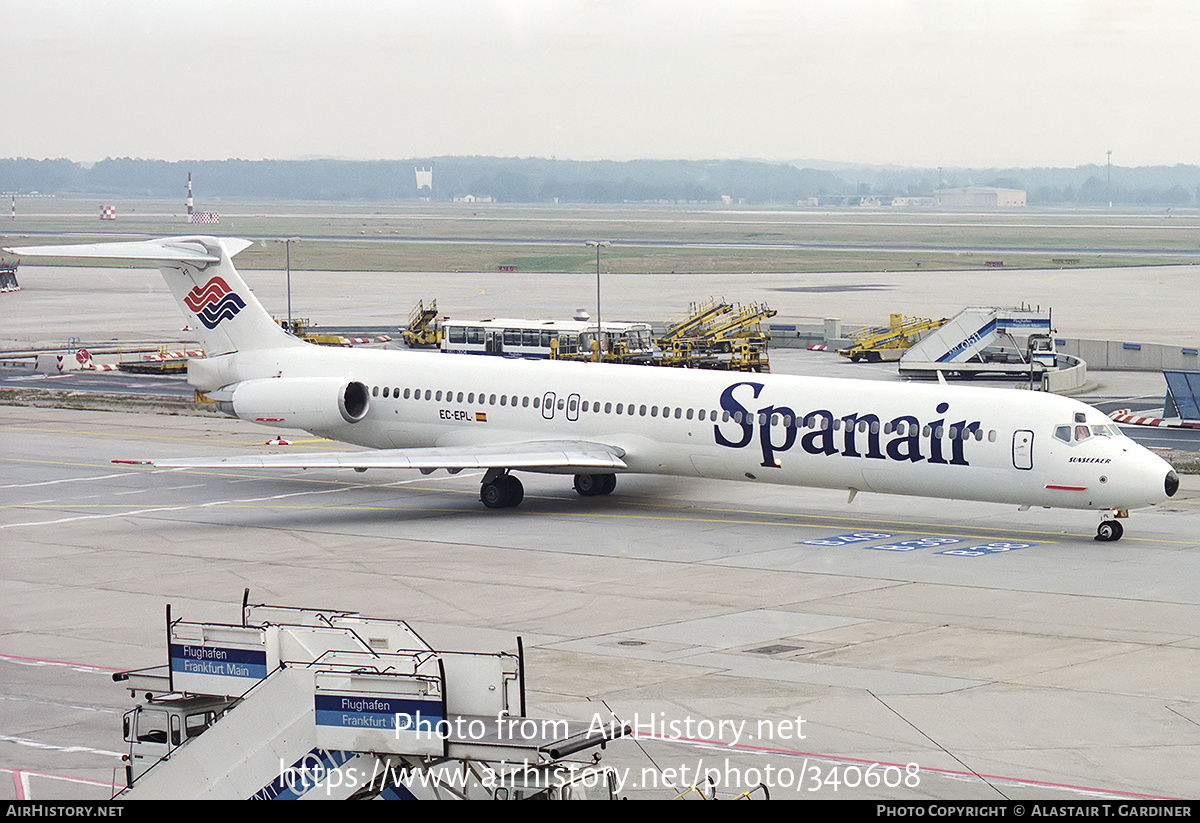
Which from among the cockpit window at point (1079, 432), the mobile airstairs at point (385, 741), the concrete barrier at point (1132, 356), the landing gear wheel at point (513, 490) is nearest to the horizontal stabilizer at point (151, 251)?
the landing gear wheel at point (513, 490)

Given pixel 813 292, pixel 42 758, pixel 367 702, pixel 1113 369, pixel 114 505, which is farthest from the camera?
pixel 813 292

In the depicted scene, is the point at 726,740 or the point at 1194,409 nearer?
the point at 726,740

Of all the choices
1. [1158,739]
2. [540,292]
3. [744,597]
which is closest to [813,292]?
[540,292]

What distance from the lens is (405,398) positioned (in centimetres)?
4144

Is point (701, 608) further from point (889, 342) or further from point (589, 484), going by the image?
point (889, 342)

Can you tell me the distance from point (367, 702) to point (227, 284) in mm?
33164

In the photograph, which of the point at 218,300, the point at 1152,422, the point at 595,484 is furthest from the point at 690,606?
the point at 1152,422

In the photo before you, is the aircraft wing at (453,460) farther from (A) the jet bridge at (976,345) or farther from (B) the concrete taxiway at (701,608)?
(A) the jet bridge at (976,345)

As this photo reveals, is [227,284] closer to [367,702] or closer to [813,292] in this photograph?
[367,702]

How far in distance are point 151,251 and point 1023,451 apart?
24029 millimetres

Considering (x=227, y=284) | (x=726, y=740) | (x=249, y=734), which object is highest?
(x=227, y=284)

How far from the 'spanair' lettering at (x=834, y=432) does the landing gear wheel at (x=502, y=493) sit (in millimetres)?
5385

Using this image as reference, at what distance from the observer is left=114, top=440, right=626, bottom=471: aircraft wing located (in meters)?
37.0

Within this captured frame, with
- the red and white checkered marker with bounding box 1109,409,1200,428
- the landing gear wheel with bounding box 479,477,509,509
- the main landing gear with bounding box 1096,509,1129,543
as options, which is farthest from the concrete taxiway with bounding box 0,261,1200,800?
the red and white checkered marker with bounding box 1109,409,1200,428
